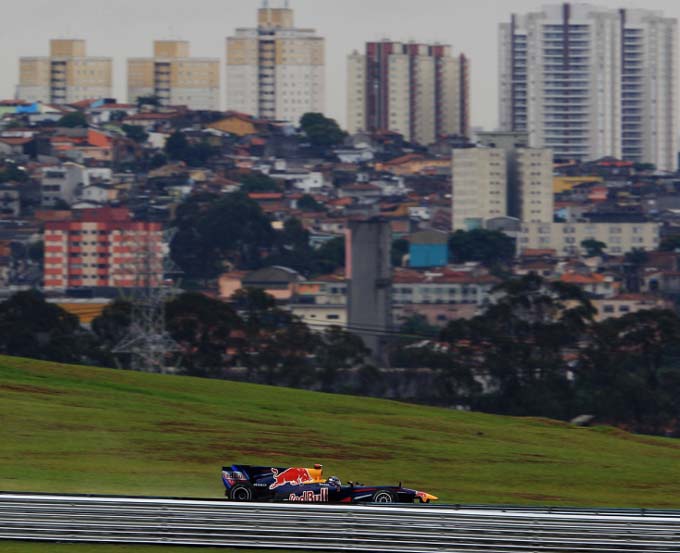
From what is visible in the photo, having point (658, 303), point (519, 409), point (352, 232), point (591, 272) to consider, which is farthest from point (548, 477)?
point (591, 272)

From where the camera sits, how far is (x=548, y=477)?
36.3 metres

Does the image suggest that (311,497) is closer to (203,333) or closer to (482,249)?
(203,333)

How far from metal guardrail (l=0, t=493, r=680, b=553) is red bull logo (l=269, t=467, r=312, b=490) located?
3033 millimetres

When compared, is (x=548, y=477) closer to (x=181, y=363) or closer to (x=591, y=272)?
(x=181, y=363)

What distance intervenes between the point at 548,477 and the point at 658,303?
12537 cm

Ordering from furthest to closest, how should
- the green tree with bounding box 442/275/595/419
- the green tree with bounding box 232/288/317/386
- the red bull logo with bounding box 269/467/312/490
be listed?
1. the green tree with bounding box 232/288/317/386
2. the green tree with bounding box 442/275/595/419
3. the red bull logo with bounding box 269/467/312/490

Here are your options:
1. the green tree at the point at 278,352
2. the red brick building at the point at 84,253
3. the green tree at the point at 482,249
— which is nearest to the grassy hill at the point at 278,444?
the green tree at the point at 278,352

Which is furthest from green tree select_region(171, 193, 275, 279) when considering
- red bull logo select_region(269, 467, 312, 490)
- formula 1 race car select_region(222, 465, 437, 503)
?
red bull logo select_region(269, 467, 312, 490)

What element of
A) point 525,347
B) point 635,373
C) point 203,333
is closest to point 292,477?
point 203,333

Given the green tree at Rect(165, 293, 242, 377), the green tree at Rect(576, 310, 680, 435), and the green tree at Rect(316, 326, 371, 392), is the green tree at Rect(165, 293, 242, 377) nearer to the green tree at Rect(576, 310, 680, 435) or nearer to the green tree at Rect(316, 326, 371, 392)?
the green tree at Rect(316, 326, 371, 392)

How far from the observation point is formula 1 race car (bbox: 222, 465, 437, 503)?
2716cm

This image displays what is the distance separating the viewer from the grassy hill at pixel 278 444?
32.8 metres

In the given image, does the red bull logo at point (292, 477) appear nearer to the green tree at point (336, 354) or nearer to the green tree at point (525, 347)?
the green tree at point (525, 347)

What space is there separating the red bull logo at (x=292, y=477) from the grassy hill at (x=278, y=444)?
262 cm
